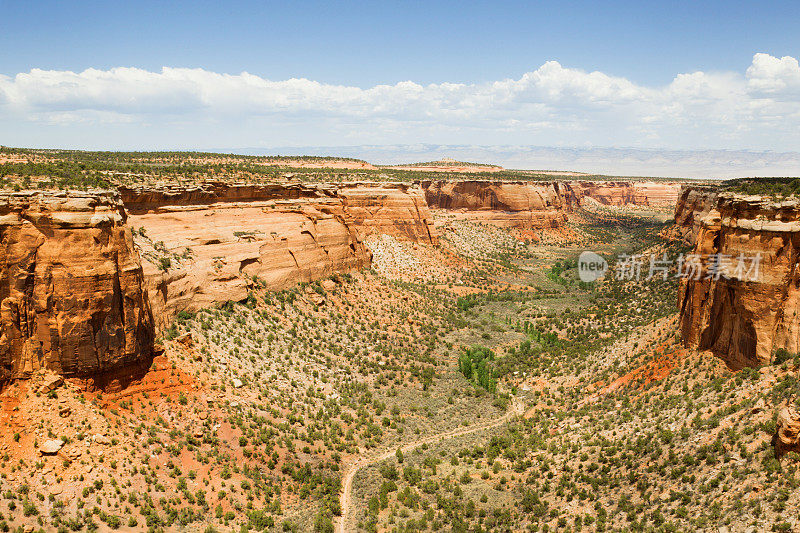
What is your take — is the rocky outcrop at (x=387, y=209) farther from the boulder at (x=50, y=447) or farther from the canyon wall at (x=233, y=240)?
the boulder at (x=50, y=447)

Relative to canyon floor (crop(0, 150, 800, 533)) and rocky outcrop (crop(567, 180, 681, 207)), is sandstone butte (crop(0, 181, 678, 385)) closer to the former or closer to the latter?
canyon floor (crop(0, 150, 800, 533))

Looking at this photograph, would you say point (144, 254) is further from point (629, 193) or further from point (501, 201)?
point (629, 193)

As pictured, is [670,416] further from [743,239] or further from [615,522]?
[743,239]

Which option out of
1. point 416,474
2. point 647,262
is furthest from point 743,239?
point 647,262

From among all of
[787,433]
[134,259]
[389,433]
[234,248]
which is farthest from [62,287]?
[787,433]

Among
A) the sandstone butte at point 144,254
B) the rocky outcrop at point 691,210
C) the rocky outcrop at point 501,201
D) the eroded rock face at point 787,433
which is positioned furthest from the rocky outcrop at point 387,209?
the eroded rock face at point 787,433

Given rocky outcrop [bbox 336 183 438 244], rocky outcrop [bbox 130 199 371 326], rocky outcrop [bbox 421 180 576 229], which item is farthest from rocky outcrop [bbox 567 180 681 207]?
rocky outcrop [bbox 130 199 371 326]
